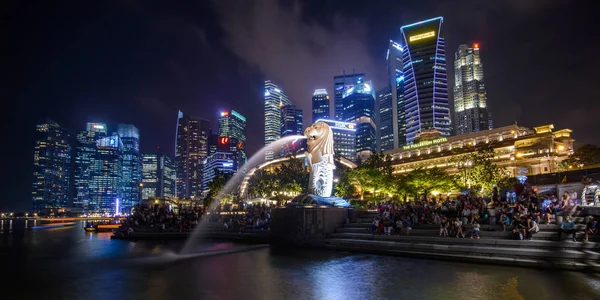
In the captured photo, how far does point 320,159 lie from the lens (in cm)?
2902

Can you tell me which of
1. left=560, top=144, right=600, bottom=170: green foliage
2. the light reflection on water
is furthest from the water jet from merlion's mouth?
left=560, top=144, right=600, bottom=170: green foliage

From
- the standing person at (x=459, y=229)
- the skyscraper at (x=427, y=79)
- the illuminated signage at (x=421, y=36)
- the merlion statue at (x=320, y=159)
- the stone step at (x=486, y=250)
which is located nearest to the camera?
the stone step at (x=486, y=250)

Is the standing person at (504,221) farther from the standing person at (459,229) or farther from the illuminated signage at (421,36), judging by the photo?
the illuminated signage at (421,36)

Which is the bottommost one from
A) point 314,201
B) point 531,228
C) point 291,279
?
point 291,279

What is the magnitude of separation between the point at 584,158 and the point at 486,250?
219 feet

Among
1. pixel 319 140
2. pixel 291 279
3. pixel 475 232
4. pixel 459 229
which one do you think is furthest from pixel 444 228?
pixel 319 140

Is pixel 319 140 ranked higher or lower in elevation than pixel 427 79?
lower

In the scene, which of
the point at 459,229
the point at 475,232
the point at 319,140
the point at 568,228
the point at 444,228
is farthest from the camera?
the point at 319,140

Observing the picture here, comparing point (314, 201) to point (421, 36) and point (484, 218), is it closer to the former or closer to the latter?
point (484, 218)

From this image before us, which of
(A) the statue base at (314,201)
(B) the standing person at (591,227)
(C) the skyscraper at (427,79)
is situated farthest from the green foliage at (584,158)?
(C) the skyscraper at (427,79)

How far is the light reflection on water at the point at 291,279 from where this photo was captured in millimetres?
11805

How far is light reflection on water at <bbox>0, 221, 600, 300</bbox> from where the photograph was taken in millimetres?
11805

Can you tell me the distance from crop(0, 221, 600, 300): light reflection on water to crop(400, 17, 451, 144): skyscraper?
571 feet

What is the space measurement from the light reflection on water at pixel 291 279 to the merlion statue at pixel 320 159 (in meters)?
9.47
